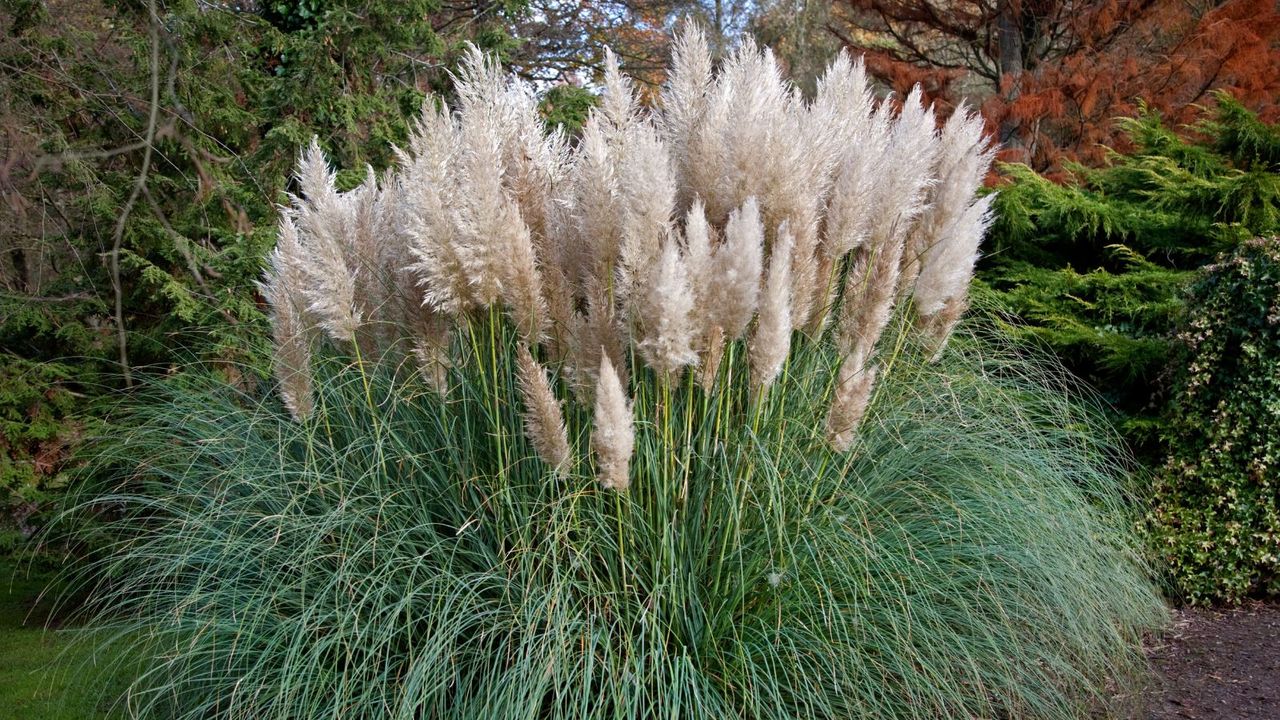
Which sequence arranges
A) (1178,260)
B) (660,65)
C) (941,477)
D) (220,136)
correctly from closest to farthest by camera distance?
(941,477), (1178,260), (220,136), (660,65)

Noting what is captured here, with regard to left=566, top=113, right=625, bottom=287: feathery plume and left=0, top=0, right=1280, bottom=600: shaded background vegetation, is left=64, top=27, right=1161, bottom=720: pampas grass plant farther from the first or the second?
left=0, top=0, right=1280, bottom=600: shaded background vegetation

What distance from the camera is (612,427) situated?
2.30 m

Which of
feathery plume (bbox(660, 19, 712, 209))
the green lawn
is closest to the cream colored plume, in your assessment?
feathery plume (bbox(660, 19, 712, 209))

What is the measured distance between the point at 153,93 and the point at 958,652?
5295 mm

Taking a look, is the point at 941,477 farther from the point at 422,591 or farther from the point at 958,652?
the point at 422,591

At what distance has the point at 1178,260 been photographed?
5953 millimetres

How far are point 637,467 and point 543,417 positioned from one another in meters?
0.44

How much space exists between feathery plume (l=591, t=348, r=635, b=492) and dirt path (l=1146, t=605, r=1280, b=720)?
2156mm

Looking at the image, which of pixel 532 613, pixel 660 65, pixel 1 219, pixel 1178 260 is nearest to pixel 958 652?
pixel 532 613

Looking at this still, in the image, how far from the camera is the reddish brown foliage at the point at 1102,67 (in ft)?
28.7

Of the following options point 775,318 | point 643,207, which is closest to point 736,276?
point 775,318

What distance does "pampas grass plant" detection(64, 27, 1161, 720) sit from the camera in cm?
250

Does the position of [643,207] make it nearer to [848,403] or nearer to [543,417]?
[543,417]

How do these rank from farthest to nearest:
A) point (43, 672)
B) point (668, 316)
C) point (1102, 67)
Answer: point (1102, 67), point (43, 672), point (668, 316)
